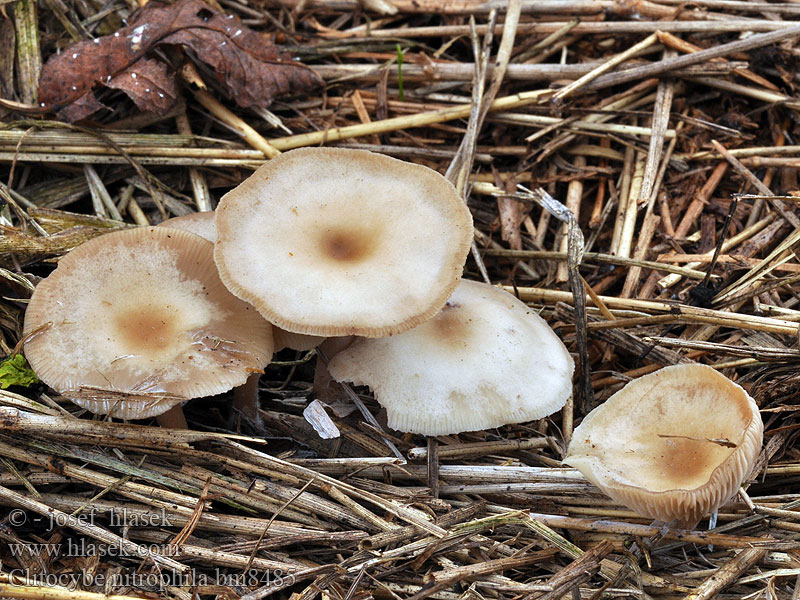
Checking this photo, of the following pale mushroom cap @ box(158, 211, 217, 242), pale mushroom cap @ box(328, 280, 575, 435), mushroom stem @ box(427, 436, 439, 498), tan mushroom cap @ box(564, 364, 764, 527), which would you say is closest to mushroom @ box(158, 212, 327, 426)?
pale mushroom cap @ box(158, 211, 217, 242)

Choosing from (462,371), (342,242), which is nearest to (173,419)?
(342,242)

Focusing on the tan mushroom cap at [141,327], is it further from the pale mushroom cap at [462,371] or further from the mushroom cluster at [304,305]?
the pale mushroom cap at [462,371]

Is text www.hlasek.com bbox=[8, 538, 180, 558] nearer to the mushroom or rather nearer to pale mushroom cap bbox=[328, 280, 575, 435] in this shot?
the mushroom

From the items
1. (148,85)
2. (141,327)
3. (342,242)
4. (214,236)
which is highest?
(148,85)

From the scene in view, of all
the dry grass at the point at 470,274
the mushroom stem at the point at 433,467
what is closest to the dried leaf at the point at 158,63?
the dry grass at the point at 470,274

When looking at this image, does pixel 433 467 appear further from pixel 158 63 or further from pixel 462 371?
pixel 158 63

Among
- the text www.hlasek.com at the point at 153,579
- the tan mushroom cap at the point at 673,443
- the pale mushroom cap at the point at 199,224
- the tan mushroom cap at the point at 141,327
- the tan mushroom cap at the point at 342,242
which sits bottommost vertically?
the text www.hlasek.com at the point at 153,579

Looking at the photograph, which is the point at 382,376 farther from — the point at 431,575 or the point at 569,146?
the point at 569,146
